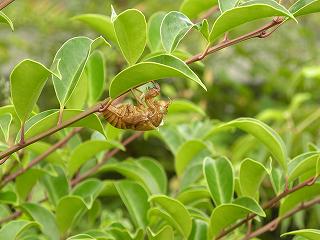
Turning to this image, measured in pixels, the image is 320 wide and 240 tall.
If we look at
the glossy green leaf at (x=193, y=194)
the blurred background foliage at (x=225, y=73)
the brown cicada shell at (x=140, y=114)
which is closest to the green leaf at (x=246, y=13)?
the brown cicada shell at (x=140, y=114)

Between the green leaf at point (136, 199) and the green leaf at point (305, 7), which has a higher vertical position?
the green leaf at point (305, 7)

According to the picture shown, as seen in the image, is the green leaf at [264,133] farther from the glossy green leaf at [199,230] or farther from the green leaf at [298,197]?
the glossy green leaf at [199,230]

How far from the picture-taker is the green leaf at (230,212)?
34.3 inches

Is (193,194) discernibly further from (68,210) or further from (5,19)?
(5,19)

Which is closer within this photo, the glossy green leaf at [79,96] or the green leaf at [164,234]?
the green leaf at [164,234]

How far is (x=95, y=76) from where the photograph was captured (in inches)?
44.1

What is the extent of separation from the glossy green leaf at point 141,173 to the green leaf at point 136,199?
61mm

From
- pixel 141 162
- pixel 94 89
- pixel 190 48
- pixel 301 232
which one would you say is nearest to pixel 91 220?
pixel 141 162

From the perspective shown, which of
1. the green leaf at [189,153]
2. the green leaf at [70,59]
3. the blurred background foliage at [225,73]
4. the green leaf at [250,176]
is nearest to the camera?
the green leaf at [70,59]

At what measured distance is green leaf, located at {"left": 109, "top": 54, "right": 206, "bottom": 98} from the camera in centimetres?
68

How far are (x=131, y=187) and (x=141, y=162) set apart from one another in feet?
0.47

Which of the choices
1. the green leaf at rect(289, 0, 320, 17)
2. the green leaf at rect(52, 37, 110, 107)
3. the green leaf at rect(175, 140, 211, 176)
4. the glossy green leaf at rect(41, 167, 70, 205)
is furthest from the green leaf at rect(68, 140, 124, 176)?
the green leaf at rect(289, 0, 320, 17)

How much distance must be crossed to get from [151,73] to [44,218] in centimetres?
39

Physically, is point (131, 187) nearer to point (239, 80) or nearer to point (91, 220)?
point (91, 220)
